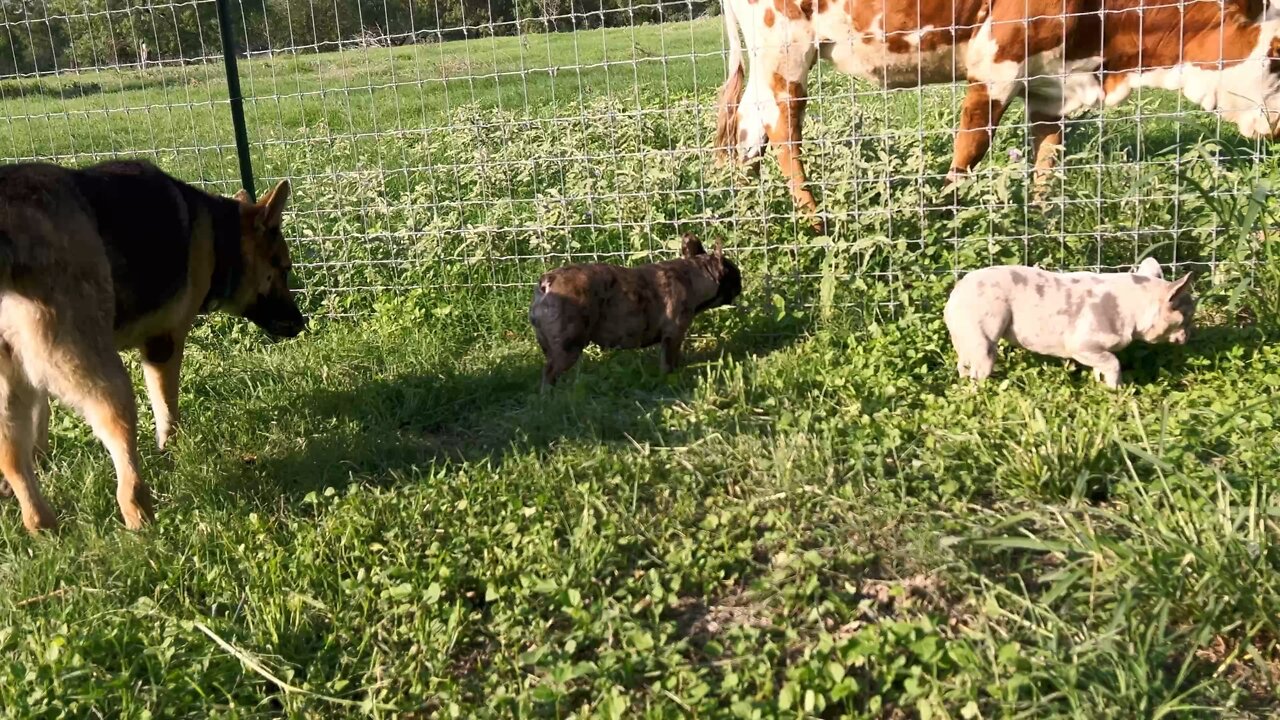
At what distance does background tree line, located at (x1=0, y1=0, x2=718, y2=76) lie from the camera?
21.2ft

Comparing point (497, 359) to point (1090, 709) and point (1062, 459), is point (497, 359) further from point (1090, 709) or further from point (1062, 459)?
point (1090, 709)

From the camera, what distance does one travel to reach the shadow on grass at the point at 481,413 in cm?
443

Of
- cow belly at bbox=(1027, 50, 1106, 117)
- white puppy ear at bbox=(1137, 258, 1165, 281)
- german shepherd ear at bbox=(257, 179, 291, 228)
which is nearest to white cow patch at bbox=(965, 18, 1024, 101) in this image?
cow belly at bbox=(1027, 50, 1106, 117)

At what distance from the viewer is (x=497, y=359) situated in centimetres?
572

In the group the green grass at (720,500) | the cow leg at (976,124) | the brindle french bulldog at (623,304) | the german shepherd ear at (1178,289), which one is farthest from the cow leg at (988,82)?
the german shepherd ear at (1178,289)

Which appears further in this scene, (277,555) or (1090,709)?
(277,555)

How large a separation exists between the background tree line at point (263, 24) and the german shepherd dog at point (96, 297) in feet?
6.39

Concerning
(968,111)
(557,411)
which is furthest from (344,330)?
(968,111)

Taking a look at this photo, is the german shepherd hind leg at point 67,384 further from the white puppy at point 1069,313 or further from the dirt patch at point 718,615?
the white puppy at point 1069,313

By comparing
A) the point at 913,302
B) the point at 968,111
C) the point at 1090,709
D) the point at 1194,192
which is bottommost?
the point at 1090,709

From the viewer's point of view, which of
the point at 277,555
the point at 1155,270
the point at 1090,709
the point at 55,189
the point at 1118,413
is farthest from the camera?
the point at 1155,270

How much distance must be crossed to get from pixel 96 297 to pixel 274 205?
1533 millimetres

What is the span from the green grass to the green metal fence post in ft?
2.94

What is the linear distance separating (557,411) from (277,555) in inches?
60.4
